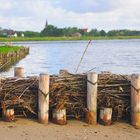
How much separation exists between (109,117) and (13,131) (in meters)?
2.64

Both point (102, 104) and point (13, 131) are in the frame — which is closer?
point (13, 131)

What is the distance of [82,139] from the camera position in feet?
35.7

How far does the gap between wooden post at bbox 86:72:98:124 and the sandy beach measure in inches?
8.6

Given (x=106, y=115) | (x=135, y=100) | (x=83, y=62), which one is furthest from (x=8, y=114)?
(x=83, y=62)

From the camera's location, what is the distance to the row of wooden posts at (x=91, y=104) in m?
11.9

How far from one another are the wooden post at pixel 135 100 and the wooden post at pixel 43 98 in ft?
7.47

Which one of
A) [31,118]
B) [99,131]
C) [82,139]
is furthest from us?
[31,118]

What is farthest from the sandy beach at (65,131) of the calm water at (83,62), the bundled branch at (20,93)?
the calm water at (83,62)

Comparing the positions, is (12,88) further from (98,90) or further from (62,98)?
(98,90)

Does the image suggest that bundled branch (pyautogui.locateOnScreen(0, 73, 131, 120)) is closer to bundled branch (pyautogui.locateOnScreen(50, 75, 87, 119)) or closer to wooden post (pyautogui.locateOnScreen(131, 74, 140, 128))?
bundled branch (pyautogui.locateOnScreen(50, 75, 87, 119))

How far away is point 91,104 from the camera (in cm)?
1212

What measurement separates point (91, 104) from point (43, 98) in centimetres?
130

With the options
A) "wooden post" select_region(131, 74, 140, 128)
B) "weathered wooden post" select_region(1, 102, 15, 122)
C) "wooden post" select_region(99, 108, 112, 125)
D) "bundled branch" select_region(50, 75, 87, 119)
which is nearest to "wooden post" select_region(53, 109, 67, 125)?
"bundled branch" select_region(50, 75, 87, 119)

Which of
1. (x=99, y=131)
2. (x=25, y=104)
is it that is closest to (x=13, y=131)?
(x=25, y=104)
